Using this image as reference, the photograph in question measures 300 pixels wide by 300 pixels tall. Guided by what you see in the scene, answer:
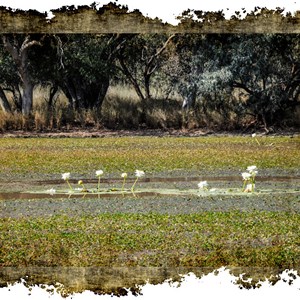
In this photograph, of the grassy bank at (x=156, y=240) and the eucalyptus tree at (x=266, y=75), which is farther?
the eucalyptus tree at (x=266, y=75)

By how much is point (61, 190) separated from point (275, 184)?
2.74 metres

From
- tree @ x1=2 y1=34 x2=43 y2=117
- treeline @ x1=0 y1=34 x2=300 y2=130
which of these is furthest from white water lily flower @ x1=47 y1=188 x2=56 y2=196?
treeline @ x1=0 y1=34 x2=300 y2=130

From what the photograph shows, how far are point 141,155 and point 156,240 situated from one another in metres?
9.10

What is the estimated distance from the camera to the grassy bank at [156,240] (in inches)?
209

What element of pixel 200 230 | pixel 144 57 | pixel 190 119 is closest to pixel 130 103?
pixel 190 119

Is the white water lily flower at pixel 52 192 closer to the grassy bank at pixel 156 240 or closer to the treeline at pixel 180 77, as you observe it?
the grassy bank at pixel 156 240

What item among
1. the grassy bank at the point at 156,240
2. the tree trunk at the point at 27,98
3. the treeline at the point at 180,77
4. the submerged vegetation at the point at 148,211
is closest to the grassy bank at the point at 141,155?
the submerged vegetation at the point at 148,211

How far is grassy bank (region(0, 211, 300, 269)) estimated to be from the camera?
5305mm

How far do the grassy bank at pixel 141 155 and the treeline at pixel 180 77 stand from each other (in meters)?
1.76

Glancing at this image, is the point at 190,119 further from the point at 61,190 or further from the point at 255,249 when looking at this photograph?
the point at 255,249

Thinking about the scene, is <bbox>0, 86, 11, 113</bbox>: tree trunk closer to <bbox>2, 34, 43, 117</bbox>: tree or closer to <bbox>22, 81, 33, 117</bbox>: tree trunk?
<bbox>2, 34, 43, 117</bbox>: tree

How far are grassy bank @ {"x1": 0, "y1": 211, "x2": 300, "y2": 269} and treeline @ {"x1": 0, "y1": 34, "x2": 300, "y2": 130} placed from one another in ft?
38.9

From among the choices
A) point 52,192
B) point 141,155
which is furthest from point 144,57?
point 52,192

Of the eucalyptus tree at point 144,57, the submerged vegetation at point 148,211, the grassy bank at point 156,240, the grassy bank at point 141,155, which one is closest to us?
the grassy bank at point 156,240
